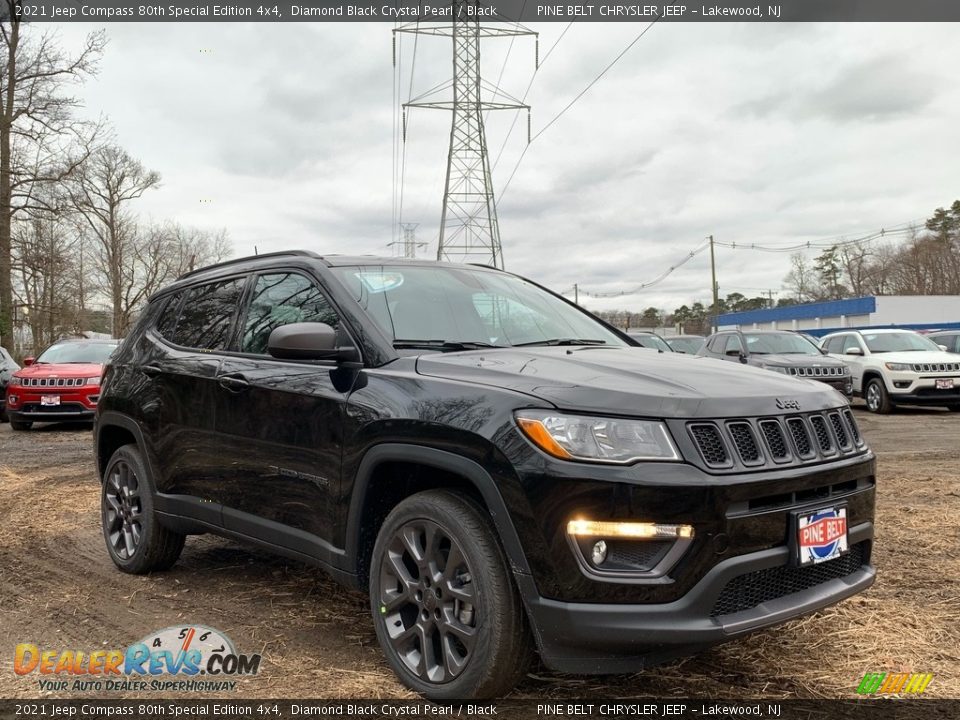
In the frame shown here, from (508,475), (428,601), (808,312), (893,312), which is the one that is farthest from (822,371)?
(808,312)

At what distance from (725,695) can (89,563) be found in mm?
4077

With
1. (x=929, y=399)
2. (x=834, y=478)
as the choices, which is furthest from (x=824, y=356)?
(x=834, y=478)

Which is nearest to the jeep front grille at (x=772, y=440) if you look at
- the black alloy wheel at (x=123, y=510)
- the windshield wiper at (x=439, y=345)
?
the windshield wiper at (x=439, y=345)

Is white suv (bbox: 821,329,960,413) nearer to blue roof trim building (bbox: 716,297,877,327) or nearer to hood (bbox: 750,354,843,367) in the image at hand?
hood (bbox: 750,354,843,367)

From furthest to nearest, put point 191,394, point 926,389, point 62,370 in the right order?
1. point 926,389
2. point 62,370
3. point 191,394

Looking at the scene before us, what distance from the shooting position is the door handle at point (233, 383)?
394cm

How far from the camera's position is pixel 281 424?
3.67 metres

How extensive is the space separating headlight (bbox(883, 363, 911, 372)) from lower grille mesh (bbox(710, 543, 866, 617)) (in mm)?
13017

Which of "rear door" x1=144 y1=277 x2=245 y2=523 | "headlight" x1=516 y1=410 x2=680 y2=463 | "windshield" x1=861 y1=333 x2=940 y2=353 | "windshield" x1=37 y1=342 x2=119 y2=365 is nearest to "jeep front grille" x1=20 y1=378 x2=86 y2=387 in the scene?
"windshield" x1=37 y1=342 x2=119 y2=365

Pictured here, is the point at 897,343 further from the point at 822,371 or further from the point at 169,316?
the point at 169,316

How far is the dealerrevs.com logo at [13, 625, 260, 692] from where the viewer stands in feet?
10.8

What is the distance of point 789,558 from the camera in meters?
2.72

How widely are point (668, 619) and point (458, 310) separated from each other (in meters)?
1.83

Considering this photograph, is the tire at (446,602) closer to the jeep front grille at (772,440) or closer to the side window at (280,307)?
the jeep front grille at (772,440)
